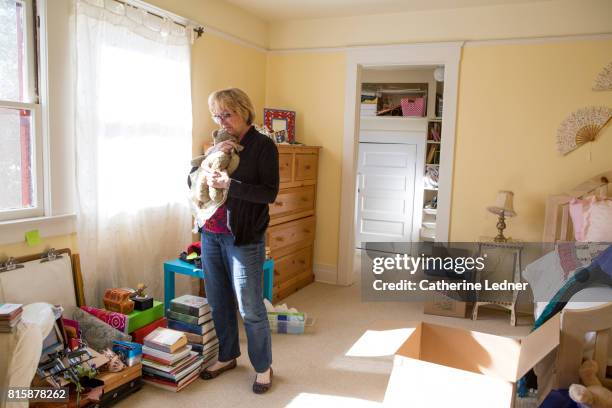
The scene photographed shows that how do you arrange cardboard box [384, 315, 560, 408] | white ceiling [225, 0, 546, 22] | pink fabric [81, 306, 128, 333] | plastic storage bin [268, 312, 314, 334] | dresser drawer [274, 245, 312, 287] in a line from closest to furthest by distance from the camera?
cardboard box [384, 315, 560, 408] → pink fabric [81, 306, 128, 333] → plastic storage bin [268, 312, 314, 334] → white ceiling [225, 0, 546, 22] → dresser drawer [274, 245, 312, 287]

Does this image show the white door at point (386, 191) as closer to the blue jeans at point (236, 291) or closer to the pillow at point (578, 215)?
the pillow at point (578, 215)

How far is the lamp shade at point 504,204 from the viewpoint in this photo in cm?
355

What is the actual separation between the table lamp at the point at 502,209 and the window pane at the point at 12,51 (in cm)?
309

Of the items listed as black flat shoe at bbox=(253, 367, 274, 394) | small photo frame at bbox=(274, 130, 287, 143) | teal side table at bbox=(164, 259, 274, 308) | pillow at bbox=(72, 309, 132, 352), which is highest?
small photo frame at bbox=(274, 130, 287, 143)

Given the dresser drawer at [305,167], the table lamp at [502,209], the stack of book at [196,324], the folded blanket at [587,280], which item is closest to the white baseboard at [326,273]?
the dresser drawer at [305,167]

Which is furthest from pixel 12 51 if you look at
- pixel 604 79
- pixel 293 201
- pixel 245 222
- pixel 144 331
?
pixel 604 79

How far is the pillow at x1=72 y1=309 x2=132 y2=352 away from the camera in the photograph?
2441mm

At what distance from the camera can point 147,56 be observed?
3023mm

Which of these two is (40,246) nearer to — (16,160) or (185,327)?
(16,160)

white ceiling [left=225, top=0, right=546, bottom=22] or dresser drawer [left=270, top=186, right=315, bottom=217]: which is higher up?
white ceiling [left=225, top=0, right=546, bottom=22]

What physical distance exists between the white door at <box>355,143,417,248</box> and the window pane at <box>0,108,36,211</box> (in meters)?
3.97

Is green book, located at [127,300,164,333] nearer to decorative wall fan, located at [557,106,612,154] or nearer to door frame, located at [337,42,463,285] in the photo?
door frame, located at [337,42,463,285]

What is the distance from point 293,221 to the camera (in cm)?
408

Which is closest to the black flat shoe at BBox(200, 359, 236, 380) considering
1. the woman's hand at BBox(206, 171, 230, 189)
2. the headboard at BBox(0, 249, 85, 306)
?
the headboard at BBox(0, 249, 85, 306)
